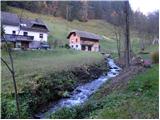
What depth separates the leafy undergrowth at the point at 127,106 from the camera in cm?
1072

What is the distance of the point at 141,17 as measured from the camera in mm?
48250

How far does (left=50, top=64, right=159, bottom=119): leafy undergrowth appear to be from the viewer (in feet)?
35.2

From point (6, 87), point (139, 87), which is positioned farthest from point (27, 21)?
point (139, 87)

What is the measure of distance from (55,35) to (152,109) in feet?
184

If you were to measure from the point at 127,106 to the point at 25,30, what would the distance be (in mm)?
43910

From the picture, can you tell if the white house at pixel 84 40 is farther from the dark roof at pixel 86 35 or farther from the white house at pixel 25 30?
the white house at pixel 25 30

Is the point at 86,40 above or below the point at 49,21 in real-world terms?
below

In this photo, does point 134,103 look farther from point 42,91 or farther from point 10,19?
point 10,19

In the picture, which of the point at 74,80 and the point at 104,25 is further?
the point at 104,25

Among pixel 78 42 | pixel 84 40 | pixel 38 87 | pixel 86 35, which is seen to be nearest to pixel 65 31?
pixel 84 40

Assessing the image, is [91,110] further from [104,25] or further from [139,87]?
[104,25]

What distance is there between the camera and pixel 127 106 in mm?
11750

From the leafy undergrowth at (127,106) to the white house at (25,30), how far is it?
3381 cm

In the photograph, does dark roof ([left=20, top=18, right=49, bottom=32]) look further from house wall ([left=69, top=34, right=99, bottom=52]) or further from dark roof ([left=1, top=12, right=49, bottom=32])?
house wall ([left=69, top=34, right=99, bottom=52])
